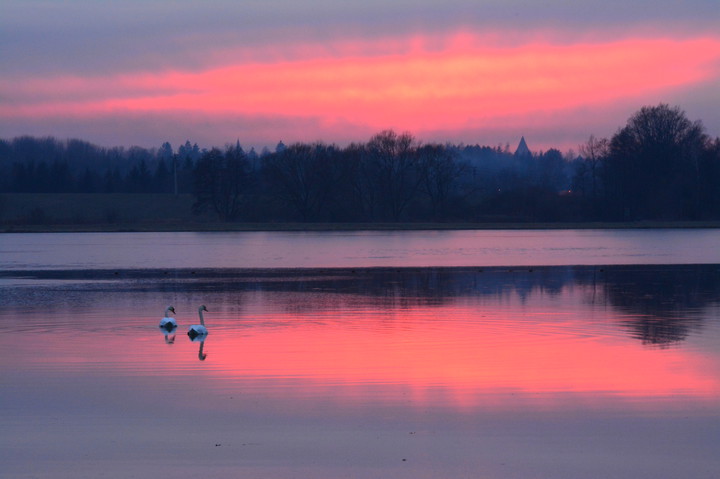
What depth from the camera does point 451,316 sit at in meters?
17.8

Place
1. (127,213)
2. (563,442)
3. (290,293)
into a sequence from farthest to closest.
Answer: (127,213)
(290,293)
(563,442)

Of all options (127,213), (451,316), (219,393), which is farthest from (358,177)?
(219,393)

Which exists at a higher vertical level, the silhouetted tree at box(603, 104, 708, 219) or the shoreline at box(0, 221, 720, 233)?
the silhouetted tree at box(603, 104, 708, 219)

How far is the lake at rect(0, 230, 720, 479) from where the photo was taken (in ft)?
25.7

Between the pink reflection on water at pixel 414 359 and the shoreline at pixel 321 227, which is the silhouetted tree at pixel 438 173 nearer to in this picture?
the shoreline at pixel 321 227

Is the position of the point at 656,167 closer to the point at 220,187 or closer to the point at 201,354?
the point at 220,187

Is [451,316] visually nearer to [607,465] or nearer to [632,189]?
[607,465]

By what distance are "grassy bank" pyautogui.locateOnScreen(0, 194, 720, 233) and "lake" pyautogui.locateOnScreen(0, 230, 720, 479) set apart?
58.2 meters

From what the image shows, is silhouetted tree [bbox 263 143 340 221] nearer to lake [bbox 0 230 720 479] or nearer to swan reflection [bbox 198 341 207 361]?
lake [bbox 0 230 720 479]

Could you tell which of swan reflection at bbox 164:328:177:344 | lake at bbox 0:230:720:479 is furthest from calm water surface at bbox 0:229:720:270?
swan reflection at bbox 164:328:177:344

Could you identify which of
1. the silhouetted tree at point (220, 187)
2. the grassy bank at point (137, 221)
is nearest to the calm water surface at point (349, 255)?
the grassy bank at point (137, 221)

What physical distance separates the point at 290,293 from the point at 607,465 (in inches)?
646

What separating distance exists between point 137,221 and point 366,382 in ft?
264

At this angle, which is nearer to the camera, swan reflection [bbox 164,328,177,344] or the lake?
the lake
